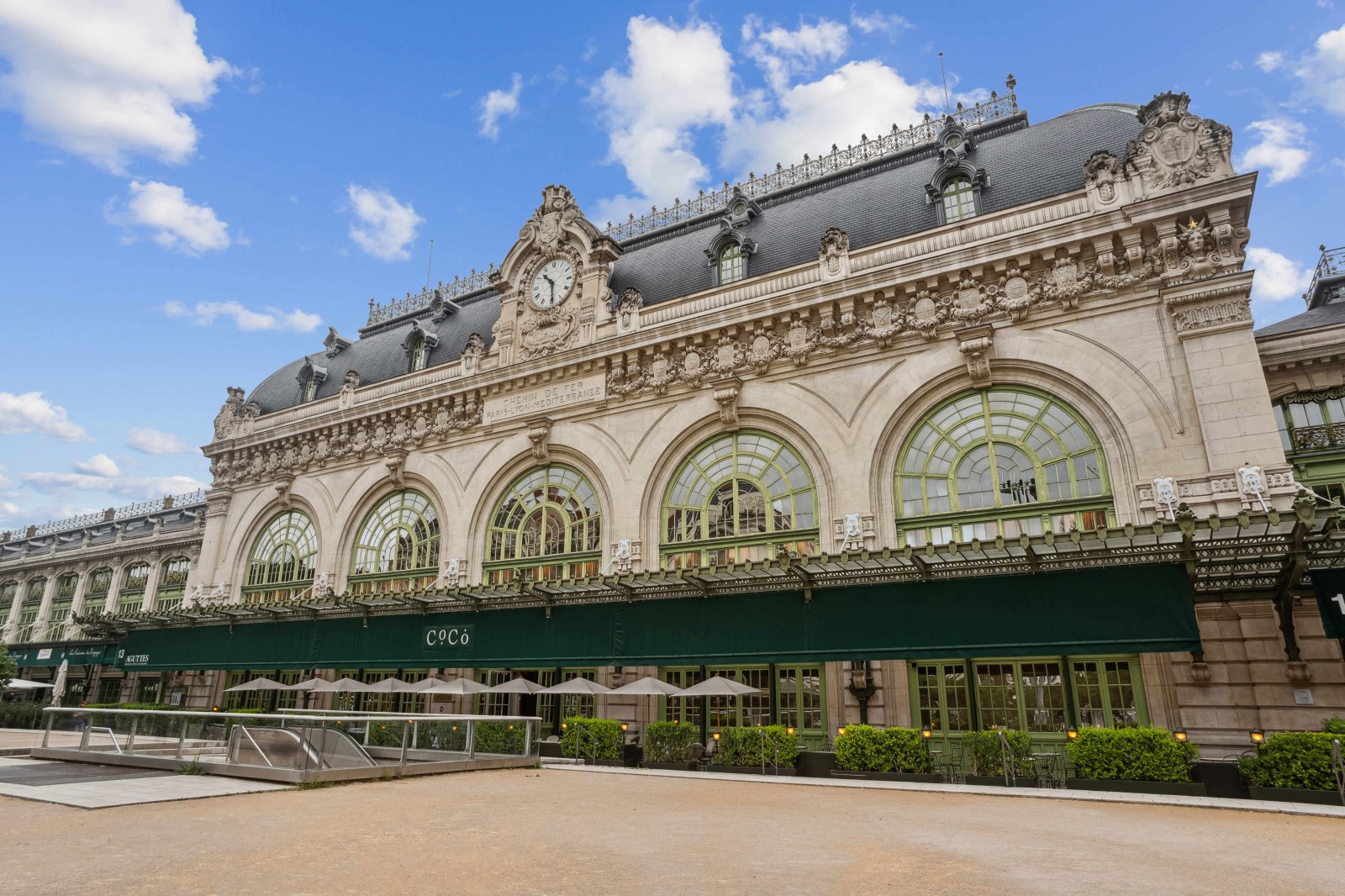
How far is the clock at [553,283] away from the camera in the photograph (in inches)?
1197

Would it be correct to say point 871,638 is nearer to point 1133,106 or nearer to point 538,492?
point 538,492

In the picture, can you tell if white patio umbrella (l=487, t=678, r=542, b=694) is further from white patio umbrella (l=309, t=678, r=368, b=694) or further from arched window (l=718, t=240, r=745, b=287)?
arched window (l=718, t=240, r=745, b=287)

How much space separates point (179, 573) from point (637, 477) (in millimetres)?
36158

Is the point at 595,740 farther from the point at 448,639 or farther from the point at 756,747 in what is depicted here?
the point at 448,639

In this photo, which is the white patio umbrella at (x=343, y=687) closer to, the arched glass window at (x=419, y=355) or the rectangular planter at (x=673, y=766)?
the rectangular planter at (x=673, y=766)

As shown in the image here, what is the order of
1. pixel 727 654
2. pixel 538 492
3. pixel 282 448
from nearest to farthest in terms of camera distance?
1. pixel 727 654
2. pixel 538 492
3. pixel 282 448

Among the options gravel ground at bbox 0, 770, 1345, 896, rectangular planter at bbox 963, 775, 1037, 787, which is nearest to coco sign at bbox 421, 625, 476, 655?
gravel ground at bbox 0, 770, 1345, 896

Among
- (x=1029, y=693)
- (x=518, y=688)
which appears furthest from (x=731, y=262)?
(x=1029, y=693)

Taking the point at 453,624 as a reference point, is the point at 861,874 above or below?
below

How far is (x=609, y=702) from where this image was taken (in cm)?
2458

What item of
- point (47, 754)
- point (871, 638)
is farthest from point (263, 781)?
point (871, 638)

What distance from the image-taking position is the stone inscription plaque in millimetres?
28422

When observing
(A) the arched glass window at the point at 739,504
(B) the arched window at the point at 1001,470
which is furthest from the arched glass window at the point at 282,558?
(B) the arched window at the point at 1001,470

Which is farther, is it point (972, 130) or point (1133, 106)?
point (972, 130)
